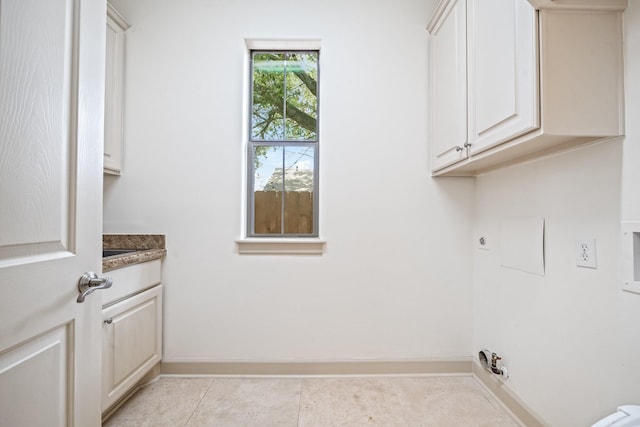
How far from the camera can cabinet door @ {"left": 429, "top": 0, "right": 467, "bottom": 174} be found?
5.53 ft

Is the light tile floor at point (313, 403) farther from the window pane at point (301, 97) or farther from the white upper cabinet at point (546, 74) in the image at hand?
the window pane at point (301, 97)

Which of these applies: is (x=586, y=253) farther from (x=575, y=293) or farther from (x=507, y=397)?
(x=507, y=397)

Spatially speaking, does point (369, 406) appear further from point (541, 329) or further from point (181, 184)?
point (181, 184)

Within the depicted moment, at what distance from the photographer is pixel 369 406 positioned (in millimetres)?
1762

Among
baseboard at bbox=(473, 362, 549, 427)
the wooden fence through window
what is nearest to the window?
the wooden fence through window

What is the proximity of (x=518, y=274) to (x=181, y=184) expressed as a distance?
84.5 inches

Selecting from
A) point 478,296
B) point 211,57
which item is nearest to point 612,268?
point 478,296

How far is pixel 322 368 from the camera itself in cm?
209

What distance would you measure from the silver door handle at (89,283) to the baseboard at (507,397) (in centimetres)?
197

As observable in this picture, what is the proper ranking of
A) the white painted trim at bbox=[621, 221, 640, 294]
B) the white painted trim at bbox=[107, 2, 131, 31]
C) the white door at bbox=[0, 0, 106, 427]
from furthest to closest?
the white painted trim at bbox=[107, 2, 131, 31] < the white painted trim at bbox=[621, 221, 640, 294] < the white door at bbox=[0, 0, 106, 427]

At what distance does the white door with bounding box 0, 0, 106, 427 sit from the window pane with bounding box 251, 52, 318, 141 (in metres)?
1.28

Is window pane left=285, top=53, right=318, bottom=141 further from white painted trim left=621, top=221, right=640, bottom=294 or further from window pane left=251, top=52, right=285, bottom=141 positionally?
white painted trim left=621, top=221, right=640, bottom=294

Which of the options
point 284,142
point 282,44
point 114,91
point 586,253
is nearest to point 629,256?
point 586,253

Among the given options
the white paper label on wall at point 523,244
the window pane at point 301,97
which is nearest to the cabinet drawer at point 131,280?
the window pane at point 301,97
